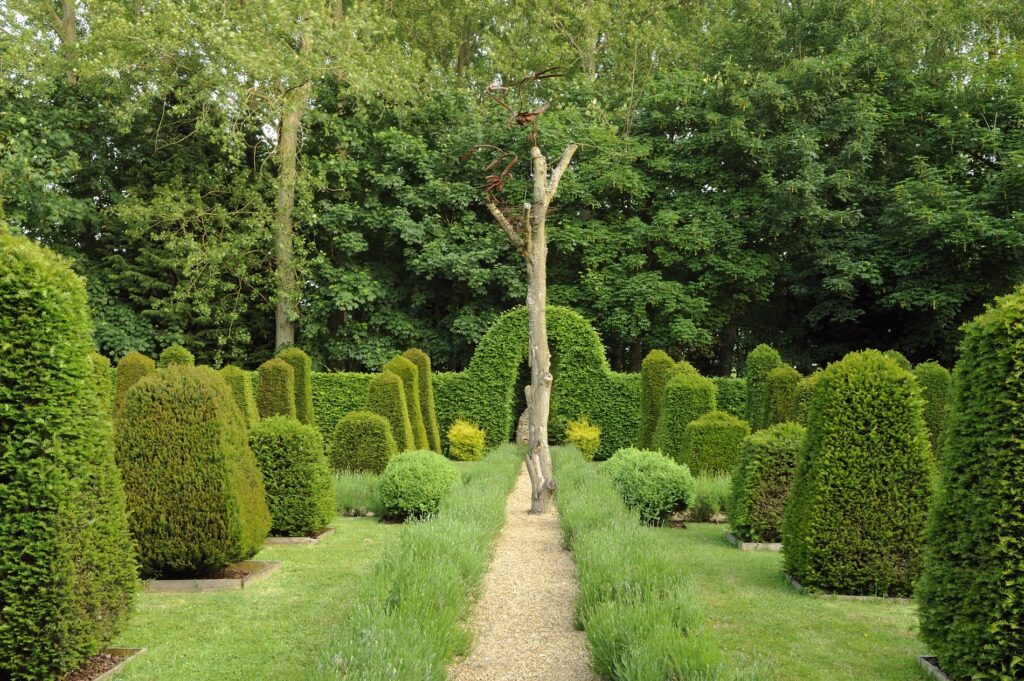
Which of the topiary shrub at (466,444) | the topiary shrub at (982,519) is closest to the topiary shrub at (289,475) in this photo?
the topiary shrub at (982,519)

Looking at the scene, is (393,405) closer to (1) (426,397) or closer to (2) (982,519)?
(1) (426,397)

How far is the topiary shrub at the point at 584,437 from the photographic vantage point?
18.9 m

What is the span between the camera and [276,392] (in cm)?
1510

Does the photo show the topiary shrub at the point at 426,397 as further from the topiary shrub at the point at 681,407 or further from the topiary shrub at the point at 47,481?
the topiary shrub at the point at 47,481

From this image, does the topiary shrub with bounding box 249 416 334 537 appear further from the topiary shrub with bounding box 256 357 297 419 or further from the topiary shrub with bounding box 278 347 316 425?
the topiary shrub with bounding box 278 347 316 425

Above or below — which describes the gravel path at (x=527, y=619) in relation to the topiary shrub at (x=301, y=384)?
below

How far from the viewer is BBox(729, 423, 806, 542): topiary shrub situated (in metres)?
8.52

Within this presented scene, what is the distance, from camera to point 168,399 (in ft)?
22.0

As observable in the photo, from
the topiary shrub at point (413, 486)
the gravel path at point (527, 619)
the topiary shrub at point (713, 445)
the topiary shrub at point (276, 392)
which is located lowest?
the gravel path at point (527, 619)

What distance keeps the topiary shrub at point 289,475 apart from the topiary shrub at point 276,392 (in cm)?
619

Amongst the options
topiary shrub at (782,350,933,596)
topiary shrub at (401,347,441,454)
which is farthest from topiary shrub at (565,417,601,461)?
topiary shrub at (782,350,933,596)

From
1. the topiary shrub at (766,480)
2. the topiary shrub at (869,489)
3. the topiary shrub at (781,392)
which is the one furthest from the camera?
the topiary shrub at (781,392)

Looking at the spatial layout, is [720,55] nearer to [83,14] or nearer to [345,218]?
[345,218]

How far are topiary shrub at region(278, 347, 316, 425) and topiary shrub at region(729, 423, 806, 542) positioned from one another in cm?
1032
